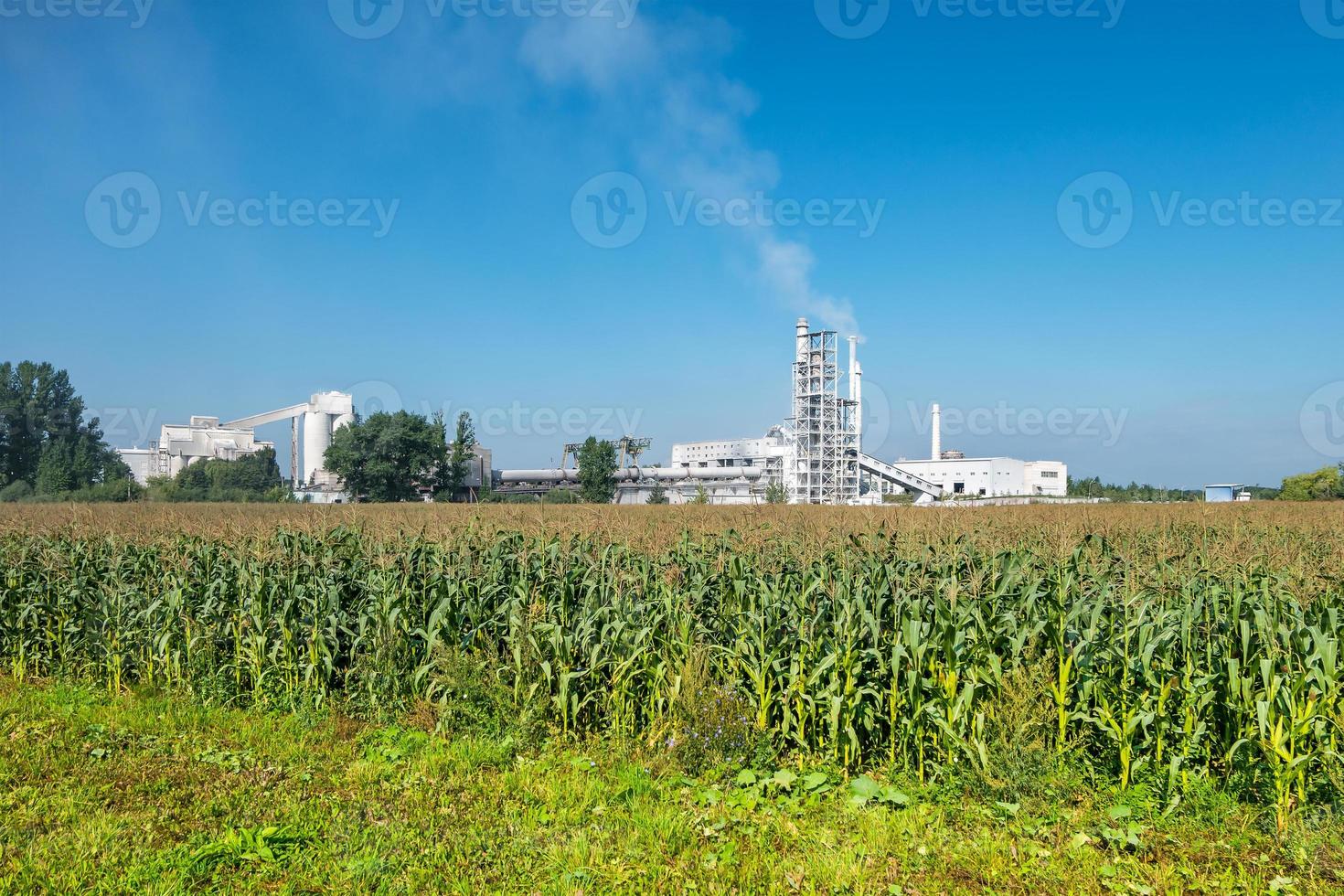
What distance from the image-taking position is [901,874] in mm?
4582

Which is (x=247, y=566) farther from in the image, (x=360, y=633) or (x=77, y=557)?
(x=77, y=557)

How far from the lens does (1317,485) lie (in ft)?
194

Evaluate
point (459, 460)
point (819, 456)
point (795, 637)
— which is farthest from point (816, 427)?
point (795, 637)

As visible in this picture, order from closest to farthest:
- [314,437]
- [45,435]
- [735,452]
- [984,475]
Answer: [45,435]
[735,452]
[314,437]
[984,475]

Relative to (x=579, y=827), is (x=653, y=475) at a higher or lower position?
higher

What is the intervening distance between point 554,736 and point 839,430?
214ft

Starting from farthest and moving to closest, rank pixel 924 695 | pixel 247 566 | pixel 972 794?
pixel 247 566 → pixel 924 695 → pixel 972 794

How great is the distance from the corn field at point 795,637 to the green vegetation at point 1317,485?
61043 millimetres

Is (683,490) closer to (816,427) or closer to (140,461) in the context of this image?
(816,427)

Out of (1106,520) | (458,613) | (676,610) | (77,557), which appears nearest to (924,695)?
(676,610)

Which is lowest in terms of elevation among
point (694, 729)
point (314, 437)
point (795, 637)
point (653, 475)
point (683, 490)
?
→ point (694, 729)

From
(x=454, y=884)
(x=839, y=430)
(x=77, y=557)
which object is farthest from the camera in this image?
(x=839, y=430)

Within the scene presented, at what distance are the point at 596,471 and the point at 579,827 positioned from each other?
7411 centimetres

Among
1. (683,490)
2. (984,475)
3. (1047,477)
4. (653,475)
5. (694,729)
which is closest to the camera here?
(694,729)
